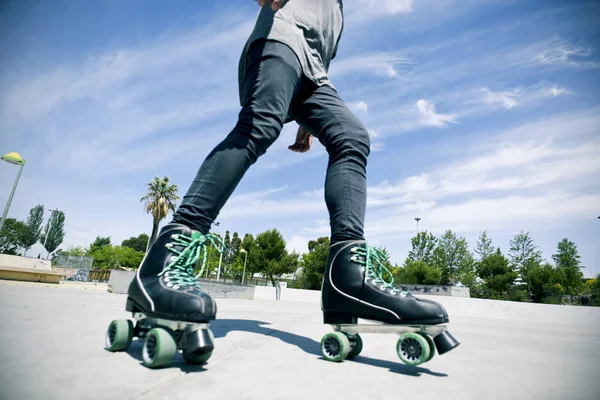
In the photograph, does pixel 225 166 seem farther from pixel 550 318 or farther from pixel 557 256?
pixel 557 256

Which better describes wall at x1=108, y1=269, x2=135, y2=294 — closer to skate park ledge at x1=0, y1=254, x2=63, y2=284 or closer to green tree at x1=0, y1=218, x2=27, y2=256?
skate park ledge at x1=0, y1=254, x2=63, y2=284

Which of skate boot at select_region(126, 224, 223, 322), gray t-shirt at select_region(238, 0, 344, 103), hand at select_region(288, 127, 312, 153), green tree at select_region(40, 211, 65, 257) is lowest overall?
skate boot at select_region(126, 224, 223, 322)

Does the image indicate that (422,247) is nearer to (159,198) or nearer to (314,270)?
(314,270)

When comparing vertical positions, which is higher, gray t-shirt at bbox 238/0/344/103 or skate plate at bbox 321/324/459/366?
gray t-shirt at bbox 238/0/344/103

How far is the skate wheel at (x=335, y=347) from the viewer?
0.92 metres

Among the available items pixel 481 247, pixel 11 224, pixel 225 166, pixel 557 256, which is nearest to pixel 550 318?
pixel 225 166

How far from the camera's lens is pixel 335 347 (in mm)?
944

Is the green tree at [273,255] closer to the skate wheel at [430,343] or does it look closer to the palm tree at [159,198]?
the palm tree at [159,198]

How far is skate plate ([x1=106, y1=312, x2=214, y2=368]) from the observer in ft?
2.16

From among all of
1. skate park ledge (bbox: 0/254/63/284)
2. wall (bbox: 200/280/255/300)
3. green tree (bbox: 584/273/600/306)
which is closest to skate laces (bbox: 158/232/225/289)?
wall (bbox: 200/280/255/300)

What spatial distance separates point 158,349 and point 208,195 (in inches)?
19.4

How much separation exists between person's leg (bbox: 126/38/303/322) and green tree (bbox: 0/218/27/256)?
215ft

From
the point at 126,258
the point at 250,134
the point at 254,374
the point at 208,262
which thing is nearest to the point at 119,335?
the point at 254,374

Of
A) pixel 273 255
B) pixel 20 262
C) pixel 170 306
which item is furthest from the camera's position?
pixel 273 255
